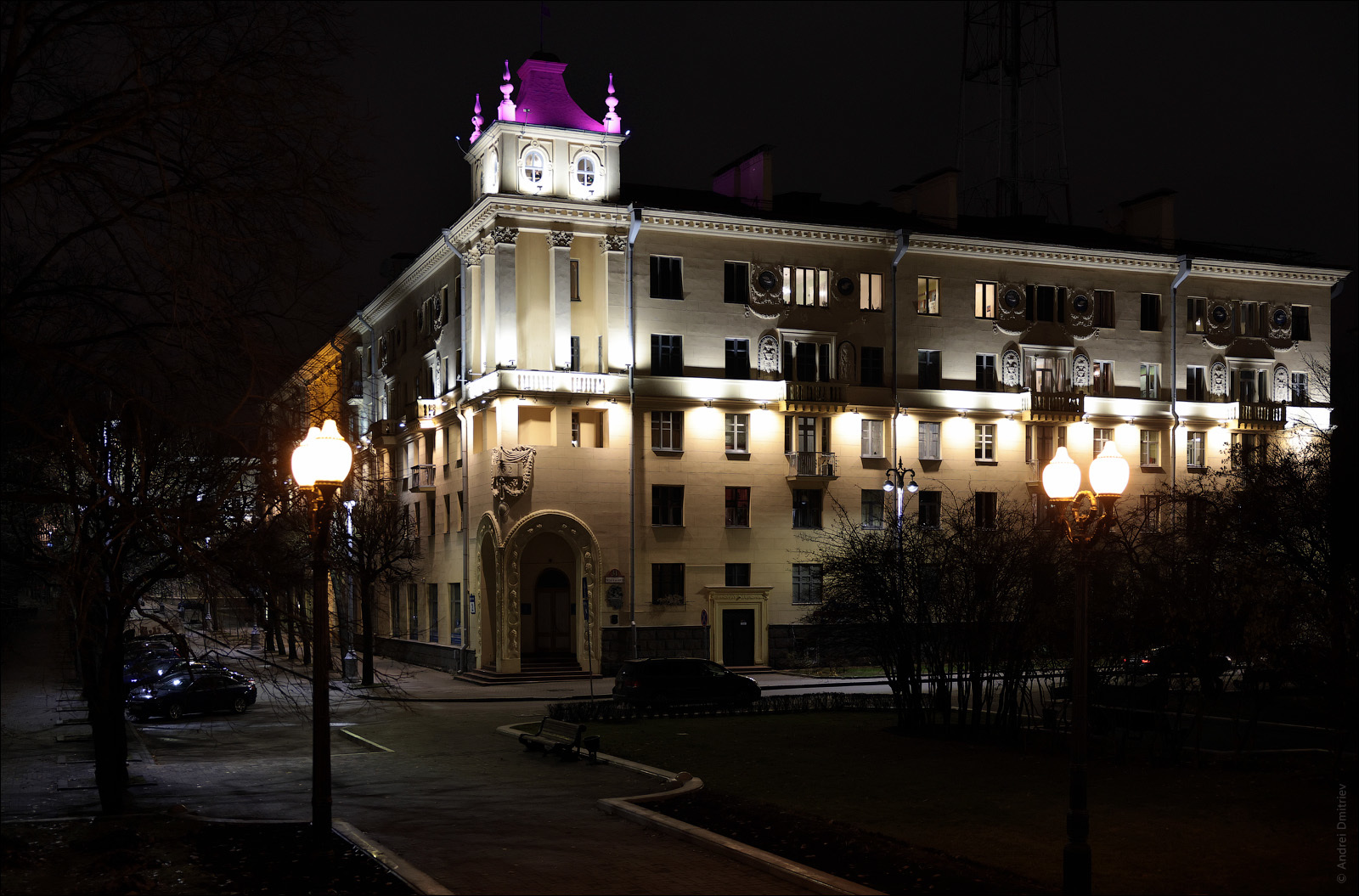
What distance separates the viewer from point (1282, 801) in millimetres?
17844

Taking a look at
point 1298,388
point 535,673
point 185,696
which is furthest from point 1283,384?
point 185,696

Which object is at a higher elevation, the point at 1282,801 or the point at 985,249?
the point at 985,249

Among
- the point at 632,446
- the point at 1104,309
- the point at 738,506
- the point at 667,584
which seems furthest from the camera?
the point at 1104,309

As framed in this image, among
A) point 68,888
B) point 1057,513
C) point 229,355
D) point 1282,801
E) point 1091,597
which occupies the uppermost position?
point 229,355

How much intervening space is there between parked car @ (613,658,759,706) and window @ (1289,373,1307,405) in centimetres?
3782

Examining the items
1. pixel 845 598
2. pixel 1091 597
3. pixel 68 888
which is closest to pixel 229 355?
pixel 68 888

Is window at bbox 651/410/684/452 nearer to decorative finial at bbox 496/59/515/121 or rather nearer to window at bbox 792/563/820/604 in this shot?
window at bbox 792/563/820/604

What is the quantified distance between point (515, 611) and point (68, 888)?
35186 millimetres

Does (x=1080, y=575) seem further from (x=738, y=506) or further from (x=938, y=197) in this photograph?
(x=938, y=197)

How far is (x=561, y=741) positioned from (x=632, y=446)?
24057 mm

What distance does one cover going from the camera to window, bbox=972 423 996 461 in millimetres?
53062

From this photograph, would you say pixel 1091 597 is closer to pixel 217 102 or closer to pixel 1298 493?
pixel 1298 493

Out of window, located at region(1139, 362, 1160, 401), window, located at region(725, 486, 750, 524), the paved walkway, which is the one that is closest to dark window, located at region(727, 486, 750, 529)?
window, located at region(725, 486, 750, 524)

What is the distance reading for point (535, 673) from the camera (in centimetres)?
4569
